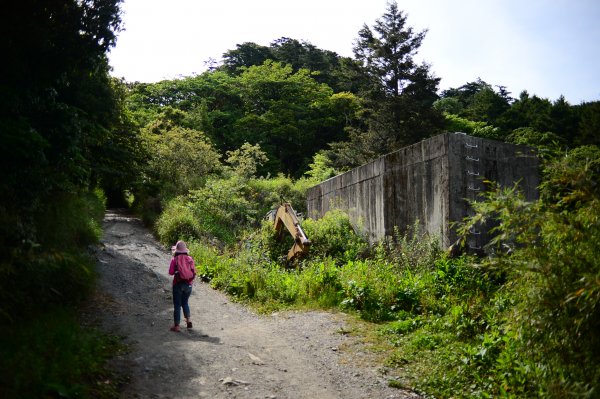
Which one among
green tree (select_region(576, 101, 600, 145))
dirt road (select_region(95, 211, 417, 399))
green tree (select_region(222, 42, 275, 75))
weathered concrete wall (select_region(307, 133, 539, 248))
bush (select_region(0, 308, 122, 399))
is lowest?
dirt road (select_region(95, 211, 417, 399))

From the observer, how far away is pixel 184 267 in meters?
8.61

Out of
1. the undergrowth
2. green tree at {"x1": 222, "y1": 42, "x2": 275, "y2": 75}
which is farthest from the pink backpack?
green tree at {"x1": 222, "y1": 42, "x2": 275, "y2": 75}

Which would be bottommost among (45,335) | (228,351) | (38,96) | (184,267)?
(228,351)

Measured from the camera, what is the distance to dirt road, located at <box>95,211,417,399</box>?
5.88 m

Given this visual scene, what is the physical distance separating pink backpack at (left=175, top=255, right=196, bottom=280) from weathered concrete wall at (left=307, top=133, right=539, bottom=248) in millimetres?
4762

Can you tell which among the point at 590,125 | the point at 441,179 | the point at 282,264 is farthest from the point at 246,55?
the point at 441,179

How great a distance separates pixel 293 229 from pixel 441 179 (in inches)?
196

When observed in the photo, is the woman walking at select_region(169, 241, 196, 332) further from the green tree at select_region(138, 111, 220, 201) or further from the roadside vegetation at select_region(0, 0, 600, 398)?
the green tree at select_region(138, 111, 220, 201)

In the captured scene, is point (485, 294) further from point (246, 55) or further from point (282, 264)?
point (246, 55)

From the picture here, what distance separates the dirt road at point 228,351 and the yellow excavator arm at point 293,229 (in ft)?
7.82

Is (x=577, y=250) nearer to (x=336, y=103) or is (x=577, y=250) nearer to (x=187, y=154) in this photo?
(x=187, y=154)

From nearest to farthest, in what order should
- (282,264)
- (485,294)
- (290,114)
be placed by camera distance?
(485,294) → (282,264) → (290,114)

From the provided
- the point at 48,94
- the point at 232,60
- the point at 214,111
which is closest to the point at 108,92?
the point at 48,94

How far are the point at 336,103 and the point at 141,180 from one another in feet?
60.1
